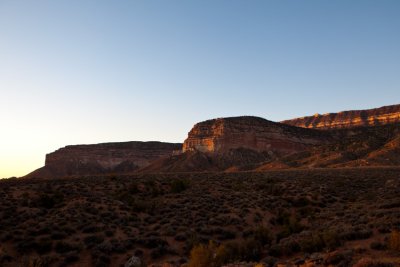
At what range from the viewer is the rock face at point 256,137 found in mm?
102062

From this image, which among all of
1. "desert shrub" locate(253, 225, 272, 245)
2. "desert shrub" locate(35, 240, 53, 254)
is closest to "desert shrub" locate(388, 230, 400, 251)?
"desert shrub" locate(253, 225, 272, 245)

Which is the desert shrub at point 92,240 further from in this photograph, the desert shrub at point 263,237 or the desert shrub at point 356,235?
the desert shrub at point 356,235

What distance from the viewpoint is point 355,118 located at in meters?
159

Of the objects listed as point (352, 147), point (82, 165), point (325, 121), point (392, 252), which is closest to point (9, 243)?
point (392, 252)

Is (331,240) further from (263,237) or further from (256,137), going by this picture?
(256,137)

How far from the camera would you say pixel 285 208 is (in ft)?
86.7

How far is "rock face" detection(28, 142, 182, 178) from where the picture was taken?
406 ft

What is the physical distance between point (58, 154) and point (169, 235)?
402ft

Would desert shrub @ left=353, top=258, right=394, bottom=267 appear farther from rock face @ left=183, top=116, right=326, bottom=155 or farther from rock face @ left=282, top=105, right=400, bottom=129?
rock face @ left=282, top=105, right=400, bottom=129

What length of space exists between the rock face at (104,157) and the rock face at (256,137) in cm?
2694

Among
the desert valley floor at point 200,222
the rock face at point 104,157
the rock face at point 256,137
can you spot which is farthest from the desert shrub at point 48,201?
the rock face at point 104,157

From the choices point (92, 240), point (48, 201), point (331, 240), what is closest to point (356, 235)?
point (331, 240)

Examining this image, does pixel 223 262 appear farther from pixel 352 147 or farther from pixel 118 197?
pixel 352 147

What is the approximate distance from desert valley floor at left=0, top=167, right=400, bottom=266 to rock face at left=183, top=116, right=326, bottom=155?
65738 mm
